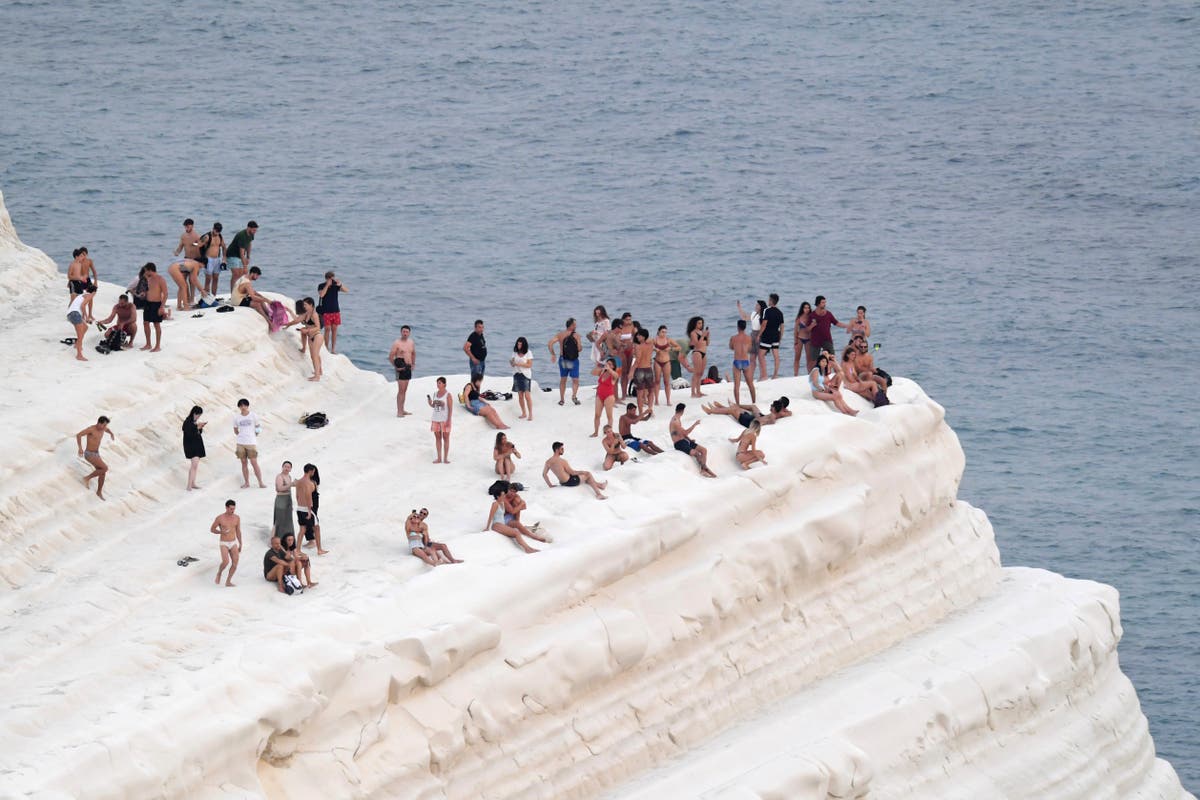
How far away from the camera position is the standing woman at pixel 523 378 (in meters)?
41.7

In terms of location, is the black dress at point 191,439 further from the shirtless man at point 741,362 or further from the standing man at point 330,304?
the shirtless man at point 741,362

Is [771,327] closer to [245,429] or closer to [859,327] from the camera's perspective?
[859,327]

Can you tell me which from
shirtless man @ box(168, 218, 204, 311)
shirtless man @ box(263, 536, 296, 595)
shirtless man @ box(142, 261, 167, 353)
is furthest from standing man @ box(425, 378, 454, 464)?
shirtless man @ box(168, 218, 204, 311)

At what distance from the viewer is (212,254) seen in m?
46.3

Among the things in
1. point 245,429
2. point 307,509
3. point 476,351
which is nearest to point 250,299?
point 476,351

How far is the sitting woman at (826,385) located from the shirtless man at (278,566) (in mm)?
11896

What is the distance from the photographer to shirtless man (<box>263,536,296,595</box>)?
34.6 metres

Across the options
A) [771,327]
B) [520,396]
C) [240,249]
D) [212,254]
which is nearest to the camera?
[520,396]

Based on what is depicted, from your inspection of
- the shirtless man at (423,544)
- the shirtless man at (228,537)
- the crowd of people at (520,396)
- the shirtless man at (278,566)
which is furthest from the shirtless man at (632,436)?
the shirtless man at (228,537)

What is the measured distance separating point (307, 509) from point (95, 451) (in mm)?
4308

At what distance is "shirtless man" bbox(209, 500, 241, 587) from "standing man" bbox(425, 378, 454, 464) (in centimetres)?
625

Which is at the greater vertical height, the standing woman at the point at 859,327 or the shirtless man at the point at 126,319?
the shirtless man at the point at 126,319

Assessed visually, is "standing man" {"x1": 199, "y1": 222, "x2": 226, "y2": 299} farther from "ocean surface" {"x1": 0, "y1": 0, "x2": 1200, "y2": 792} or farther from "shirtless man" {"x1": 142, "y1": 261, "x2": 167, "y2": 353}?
"ocean surface" {"x1": 0, "y1": 0, "x2": 1200, "y2": 792}

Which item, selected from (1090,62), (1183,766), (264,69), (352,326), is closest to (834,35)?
(1090,62)
